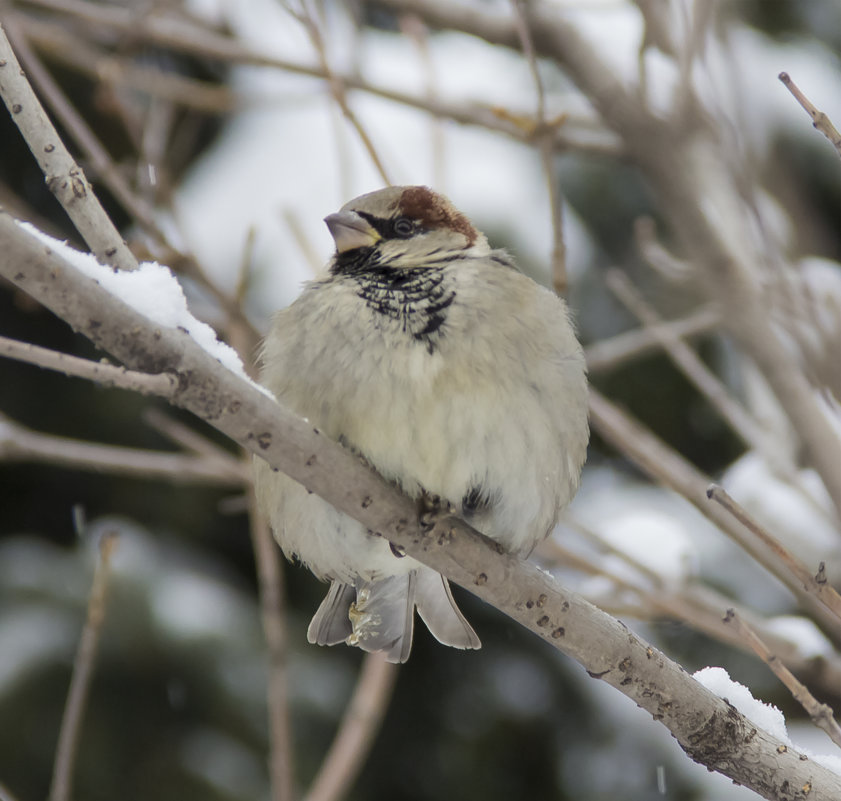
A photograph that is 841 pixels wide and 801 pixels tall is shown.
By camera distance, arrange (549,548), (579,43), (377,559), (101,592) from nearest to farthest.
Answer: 1. (101,592)
2. (377,559)
3. (549,548)
4. (579,43)

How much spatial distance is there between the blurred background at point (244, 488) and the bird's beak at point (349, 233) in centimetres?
48

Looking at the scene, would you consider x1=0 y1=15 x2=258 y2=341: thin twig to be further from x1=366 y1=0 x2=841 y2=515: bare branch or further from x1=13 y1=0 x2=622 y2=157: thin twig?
x1=366 y1=0 x2=841 y2=515: bare branch

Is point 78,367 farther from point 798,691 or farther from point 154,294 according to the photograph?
point 798,691

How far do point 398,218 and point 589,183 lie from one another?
8.87ft

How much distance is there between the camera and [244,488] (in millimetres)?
3162

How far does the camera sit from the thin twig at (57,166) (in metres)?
1.27

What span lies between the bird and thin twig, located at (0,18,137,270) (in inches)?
21.6

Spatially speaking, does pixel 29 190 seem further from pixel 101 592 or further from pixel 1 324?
pixel 101 592

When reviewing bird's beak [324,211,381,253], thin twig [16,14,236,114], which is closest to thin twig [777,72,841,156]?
bird's beak [324,211,381,253]

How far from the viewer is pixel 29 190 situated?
433 cm

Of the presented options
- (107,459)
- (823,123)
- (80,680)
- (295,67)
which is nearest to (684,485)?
(823,123)

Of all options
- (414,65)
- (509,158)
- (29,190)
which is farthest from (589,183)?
(29,190)

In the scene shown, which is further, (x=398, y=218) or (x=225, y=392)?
(x=398, y=218)

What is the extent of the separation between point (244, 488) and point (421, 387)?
1522 mm
